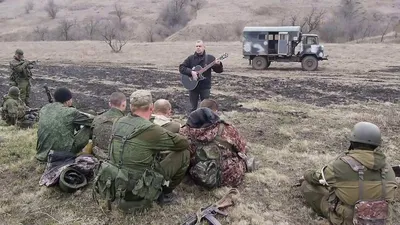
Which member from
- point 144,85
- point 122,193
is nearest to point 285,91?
point 144,85

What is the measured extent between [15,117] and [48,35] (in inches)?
1768

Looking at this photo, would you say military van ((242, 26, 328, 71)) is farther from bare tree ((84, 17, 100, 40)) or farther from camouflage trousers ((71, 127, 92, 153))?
bare tree ((84, 17, 100, 40))

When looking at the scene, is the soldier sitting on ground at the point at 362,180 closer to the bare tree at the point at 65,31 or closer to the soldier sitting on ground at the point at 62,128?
the soldier sitting on ground at the point at 62,128

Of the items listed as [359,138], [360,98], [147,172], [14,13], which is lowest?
[360,98]

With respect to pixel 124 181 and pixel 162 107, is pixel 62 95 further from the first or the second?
pixel 124 181

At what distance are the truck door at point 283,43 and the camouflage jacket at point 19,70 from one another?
523 inches

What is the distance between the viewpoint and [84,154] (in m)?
5.18

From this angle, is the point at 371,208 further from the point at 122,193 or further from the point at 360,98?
the point at 360,98

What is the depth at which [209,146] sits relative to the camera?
4.61m

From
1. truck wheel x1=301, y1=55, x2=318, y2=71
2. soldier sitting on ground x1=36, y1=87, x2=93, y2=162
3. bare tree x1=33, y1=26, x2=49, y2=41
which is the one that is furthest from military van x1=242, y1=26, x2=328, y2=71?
bare tree x1=33, y1=26, x2=49, y2=41

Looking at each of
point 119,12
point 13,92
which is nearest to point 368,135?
point 13,92

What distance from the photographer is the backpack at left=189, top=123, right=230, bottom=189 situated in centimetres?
458

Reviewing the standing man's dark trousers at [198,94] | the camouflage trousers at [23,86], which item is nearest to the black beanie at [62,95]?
the standing man's dark trousers at [198,94]

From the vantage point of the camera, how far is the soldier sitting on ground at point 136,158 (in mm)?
3895
